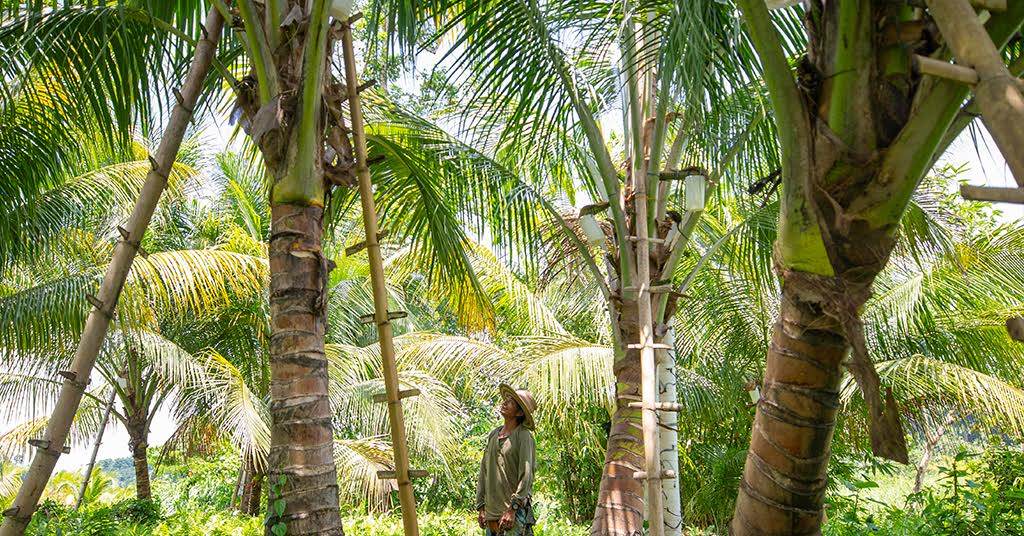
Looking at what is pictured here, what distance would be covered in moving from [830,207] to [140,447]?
1198 cm

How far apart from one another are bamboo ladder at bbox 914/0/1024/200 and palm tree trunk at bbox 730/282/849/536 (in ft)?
3.42

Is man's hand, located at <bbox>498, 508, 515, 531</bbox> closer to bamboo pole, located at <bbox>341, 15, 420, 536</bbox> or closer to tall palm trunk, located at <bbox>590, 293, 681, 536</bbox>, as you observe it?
tall palm trunk, located at <bbox>590, 293, 681, 536</bbox>

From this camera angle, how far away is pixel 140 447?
486 inches

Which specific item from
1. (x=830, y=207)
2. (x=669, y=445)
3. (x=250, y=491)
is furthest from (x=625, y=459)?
(x=250, y=491)

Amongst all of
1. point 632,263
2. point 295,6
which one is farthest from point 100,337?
point 632,263

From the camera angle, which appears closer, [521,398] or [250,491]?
[521,398]

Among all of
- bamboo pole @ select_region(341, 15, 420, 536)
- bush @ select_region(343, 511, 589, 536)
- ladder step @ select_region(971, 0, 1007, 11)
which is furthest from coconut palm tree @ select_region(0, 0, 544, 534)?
bush @ select_region(343, 511, 589, 536)

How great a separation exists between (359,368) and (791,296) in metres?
10.1

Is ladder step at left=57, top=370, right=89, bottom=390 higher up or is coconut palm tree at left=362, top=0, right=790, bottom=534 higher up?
coconut palm tree at left=362, top=0, right=790, bottom=534

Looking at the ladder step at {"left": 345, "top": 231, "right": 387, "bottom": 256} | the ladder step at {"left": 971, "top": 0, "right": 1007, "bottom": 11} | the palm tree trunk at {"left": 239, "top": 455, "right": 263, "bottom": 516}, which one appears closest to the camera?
the ladder step at {"left": 971, "top": 0, "right": 1007, "bottom": 11}

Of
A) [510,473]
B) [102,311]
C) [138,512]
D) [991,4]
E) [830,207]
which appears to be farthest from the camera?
[138,512]

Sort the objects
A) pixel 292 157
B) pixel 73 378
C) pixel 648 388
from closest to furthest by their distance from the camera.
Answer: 1. pixel 73 378
2. pixel 292 157
3. pixel 648 388

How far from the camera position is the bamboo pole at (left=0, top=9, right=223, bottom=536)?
333 cm

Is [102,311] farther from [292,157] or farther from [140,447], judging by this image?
[140,447]
